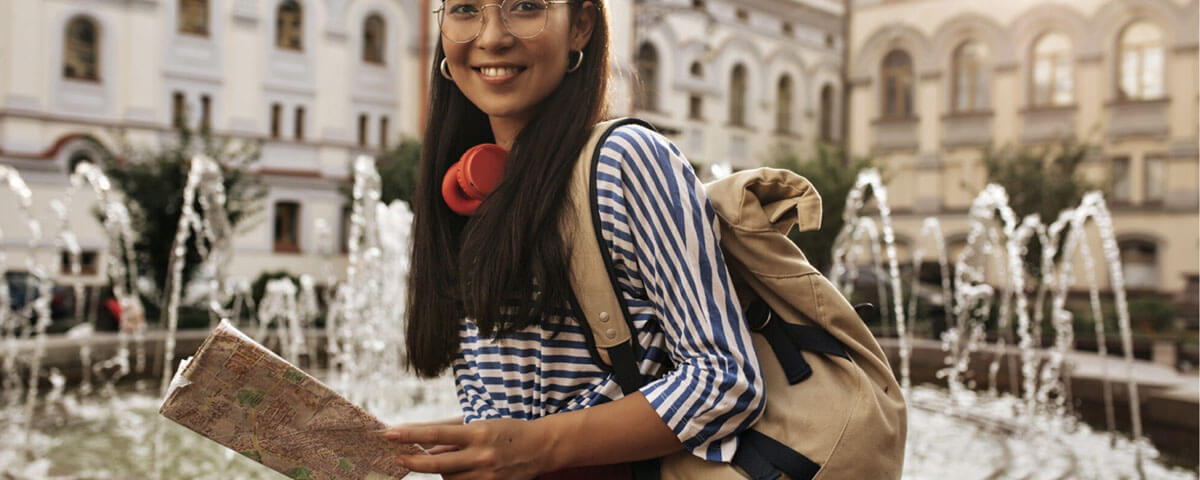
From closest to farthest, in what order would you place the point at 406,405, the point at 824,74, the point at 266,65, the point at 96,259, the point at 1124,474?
the point at 1124,474
the point at 406,405
the point at 96,259
the point at 266,65
the point at 824,74

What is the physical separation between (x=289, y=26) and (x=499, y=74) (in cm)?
2203

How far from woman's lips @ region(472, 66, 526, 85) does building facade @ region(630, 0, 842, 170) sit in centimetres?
2316

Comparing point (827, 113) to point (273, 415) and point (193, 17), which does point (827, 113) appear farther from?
point (273, 415)

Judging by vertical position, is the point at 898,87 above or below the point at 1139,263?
above

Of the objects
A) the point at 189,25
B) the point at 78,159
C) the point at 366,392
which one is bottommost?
the point at 366,392

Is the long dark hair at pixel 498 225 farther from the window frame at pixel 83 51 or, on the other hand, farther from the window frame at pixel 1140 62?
the window frame at pixel 1140 62

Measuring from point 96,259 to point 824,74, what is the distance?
1899 cm

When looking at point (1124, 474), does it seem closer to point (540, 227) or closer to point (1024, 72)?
point (540, 227)

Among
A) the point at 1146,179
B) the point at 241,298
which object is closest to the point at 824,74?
the point at 1146,179

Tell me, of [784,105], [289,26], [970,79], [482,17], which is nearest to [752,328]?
[482,17]

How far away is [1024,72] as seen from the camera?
23.7 meters

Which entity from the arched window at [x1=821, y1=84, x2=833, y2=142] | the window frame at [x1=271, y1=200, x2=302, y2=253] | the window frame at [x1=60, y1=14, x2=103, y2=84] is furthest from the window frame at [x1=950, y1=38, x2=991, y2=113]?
the window frame at [x1=60, y1=14, x2=103, y2=84]

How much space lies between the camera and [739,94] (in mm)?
28172

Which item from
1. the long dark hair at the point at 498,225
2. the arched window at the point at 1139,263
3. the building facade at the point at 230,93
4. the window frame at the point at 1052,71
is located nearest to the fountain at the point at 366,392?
the long dark hair at the point at 498,225
